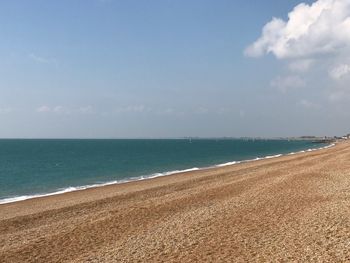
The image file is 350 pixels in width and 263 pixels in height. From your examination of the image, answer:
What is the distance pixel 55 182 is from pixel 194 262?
35768 millimetres

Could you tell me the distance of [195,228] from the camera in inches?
583

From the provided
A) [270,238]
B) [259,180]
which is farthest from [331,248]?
[259,180]

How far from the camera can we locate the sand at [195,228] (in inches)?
464

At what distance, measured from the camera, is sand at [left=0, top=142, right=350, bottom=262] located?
11.8m

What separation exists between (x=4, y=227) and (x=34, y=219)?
1.65 m

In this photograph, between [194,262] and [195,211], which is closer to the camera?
[194,262]

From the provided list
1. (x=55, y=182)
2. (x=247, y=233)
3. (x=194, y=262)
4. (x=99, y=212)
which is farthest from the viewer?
(x=55, y=182)

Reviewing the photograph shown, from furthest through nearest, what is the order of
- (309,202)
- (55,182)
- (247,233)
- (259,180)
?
(55,182)
(259,180)
(309,202)
(247,233)

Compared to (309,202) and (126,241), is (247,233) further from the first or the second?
(309,202)

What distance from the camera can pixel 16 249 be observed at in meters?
13.8

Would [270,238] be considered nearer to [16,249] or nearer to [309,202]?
[309,202]

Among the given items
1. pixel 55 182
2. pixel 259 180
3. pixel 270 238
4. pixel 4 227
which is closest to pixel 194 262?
pixel 270 238

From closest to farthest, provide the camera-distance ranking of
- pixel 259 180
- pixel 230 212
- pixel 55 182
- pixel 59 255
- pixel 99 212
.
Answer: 1. pixel 59 255
2. pixel 230 212
3. pixel 99 212
4. pixel 259 180
5. pixel 55 182

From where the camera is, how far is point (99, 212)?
773 inches
